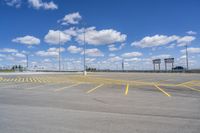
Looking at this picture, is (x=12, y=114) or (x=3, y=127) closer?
(x=3, y=127)

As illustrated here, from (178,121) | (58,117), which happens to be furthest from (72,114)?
(178,121)

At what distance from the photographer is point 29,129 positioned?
182 inches

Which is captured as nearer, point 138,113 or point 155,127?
point 155,127

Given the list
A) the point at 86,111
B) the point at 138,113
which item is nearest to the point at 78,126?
the point at 86,111

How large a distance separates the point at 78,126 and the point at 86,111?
170cm

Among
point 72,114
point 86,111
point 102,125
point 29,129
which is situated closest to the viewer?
point 29,129

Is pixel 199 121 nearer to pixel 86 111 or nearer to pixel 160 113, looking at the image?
pixel 160 113

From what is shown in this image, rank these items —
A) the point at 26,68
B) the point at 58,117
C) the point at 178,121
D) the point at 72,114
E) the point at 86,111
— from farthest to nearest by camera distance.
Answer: the point at 26,68 < the point at 86,111 < the point at 72,114 < the point at 58,117 < the point at 178,121

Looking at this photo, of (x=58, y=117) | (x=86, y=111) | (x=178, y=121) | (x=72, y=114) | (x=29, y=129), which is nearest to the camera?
(x=29, y=129)

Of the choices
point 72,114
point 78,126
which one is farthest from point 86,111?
point 78,126

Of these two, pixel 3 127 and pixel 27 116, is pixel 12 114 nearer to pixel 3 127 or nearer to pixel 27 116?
pixel 27 116

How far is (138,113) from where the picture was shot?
248 inches

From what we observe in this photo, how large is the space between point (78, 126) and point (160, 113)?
3.06 m

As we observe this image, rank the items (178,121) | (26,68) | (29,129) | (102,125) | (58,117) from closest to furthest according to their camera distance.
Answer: (29,129) < (102,125) < (178,121) < (58,117) < (26,68)
